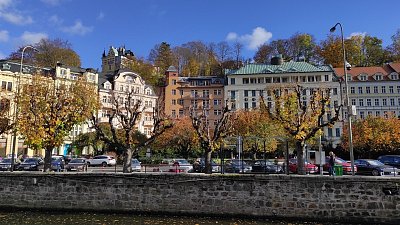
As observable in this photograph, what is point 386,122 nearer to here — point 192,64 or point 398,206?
point 398,206

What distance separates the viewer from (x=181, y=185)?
18578 mm

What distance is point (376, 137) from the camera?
49094 millimetres

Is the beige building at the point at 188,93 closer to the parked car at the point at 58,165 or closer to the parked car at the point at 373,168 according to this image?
the parked car at the point at 58,165

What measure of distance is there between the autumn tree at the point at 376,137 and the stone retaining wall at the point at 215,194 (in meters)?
35.9

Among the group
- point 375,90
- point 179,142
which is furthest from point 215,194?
point 375,90

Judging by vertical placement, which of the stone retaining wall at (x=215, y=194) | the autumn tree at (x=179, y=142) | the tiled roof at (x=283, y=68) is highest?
the tiled roof at (x=283, y=68)

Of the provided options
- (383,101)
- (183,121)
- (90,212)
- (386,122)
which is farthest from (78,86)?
(383,101)

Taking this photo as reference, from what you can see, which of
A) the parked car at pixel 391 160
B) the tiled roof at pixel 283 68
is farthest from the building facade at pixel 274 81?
the parked car at pixel 391 160

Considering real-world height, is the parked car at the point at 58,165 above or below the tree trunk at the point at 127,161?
below

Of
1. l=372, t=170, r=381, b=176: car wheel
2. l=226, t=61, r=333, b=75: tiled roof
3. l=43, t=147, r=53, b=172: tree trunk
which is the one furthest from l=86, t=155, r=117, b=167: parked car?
l=226, t=61, r=333, b=75: tiled roof

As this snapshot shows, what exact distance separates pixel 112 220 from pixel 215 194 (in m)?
5.31

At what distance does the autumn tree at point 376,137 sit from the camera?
160 ft

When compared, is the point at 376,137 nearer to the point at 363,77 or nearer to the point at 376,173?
the point at 376,173

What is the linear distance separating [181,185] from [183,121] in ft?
128
